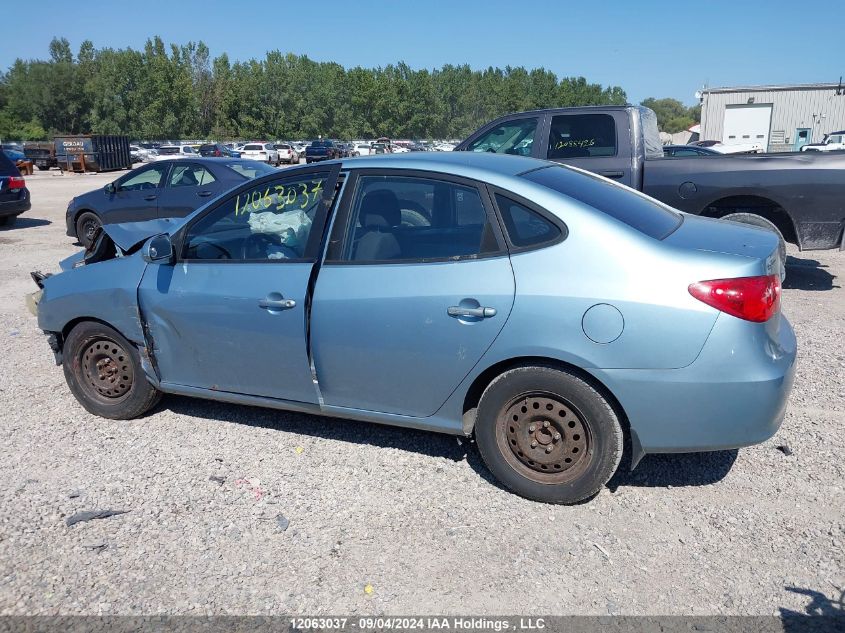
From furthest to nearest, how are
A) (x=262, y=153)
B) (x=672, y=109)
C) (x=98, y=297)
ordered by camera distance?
(x=672, y=109), (x=262, y=153), (x=98, y=297)

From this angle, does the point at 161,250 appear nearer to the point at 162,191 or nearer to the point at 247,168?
the point at 247,168

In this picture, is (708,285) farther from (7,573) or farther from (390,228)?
(7,573)

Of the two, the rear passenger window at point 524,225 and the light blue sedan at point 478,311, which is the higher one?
the rear passenger window at point 524,225

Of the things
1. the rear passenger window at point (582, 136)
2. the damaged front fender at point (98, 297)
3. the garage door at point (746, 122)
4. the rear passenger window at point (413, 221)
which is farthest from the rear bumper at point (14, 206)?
the garage door at point (746, 122)

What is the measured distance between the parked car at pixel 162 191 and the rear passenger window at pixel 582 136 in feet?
15.0

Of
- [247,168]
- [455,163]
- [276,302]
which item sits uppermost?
[455,163]

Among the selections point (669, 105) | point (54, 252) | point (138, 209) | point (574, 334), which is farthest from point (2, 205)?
point (669, 105)

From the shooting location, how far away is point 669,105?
166 meters

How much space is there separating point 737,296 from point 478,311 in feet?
3.92

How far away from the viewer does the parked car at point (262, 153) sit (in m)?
49.2

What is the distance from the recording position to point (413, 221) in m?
4.05

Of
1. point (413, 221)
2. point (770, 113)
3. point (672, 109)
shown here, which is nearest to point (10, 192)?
point (413, 221)

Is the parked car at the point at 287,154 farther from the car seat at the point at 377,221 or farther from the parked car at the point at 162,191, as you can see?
the car seat at the point at 377,221

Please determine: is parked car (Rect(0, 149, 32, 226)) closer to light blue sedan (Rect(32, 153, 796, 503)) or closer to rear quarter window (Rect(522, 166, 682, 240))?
light blue sedan (Rect(32, 153, 796, 503))
